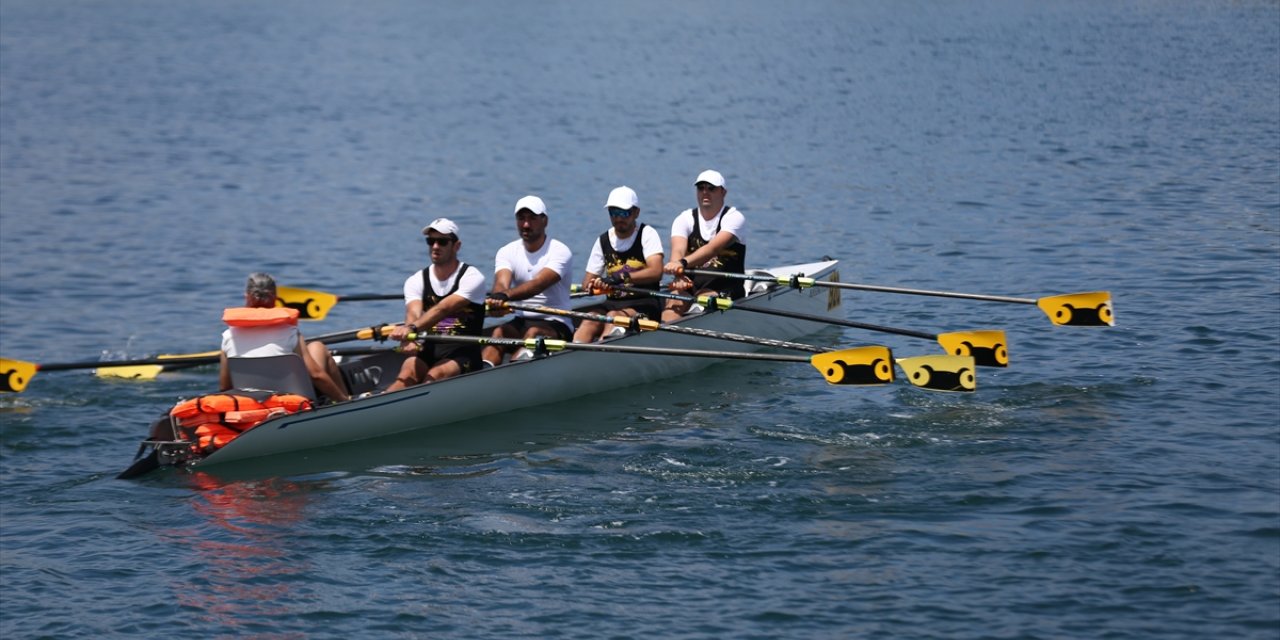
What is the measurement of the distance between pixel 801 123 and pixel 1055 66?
11.4 meters

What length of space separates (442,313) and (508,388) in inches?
54.3

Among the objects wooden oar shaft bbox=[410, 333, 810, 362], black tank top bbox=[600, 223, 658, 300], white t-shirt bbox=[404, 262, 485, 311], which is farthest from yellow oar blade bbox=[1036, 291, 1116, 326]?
white t-shirt bbox=[404, 262, 485, 311]

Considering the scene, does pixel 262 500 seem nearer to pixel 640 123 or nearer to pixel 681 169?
pixel 681 169

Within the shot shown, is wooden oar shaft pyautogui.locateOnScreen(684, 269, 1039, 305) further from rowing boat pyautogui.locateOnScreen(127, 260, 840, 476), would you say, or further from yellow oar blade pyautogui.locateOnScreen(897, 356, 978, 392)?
yellow oar blade pyautogui.locateOnScreen(897, 356, 978, 392)

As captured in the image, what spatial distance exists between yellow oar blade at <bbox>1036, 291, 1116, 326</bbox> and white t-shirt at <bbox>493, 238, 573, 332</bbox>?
19.1 ft

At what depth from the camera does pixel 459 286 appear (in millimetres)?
17188

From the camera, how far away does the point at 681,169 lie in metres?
37.0

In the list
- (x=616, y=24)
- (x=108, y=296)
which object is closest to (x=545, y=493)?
(x=108, y=296)

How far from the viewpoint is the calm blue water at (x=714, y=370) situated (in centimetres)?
1282

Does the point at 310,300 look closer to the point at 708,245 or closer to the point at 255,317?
the point at 255,317

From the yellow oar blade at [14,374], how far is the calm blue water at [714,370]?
804mm

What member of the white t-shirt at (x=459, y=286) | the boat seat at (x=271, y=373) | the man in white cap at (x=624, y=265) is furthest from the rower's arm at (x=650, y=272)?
the boat seat at (x=271, y=373)

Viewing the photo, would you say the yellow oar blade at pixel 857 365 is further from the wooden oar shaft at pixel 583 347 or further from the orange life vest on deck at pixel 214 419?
the orange life vest on deck at pixel 214 419

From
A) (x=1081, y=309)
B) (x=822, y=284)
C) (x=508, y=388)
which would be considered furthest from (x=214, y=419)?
(x=1081, y=309)
